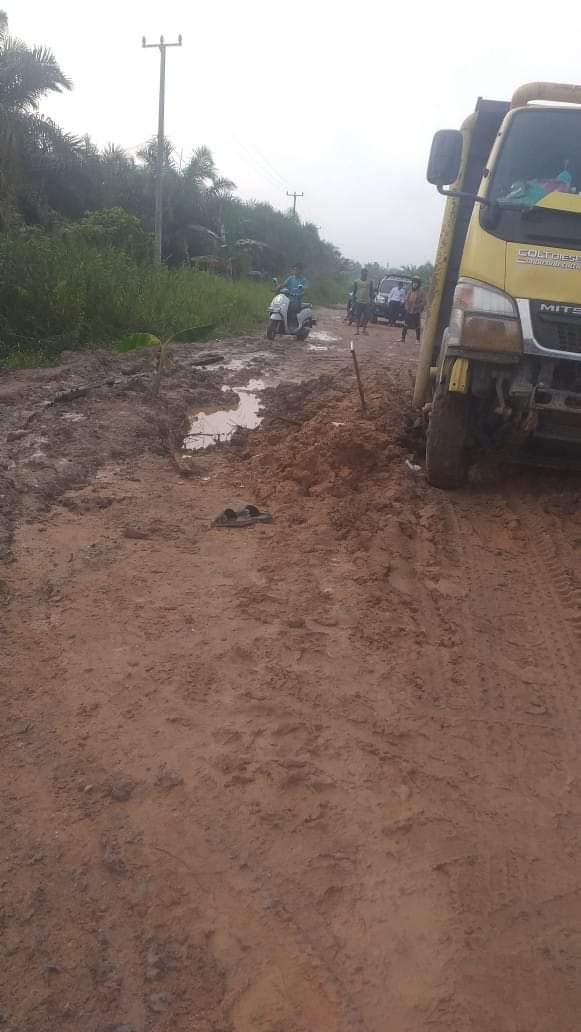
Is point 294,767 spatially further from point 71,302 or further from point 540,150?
point 71,302

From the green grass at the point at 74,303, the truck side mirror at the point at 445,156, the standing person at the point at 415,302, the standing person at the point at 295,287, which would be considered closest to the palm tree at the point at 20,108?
the green grass at the point at 74,303

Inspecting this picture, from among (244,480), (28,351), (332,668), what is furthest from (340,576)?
(28,351)

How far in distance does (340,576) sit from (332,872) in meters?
2.06

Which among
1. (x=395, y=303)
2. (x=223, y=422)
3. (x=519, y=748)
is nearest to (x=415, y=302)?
(x=395, y=303)

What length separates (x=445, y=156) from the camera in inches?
196

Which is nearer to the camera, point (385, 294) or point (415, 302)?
point (415, 302)

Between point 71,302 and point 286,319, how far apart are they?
503 centimetres

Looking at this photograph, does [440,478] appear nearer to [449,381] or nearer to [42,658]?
[449,381]

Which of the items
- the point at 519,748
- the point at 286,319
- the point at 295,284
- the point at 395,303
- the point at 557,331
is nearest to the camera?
Answer: the point at 519,748

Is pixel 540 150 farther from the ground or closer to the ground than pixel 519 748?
farther from the ground

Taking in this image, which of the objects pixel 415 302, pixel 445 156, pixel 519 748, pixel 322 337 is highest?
pixel 445 156

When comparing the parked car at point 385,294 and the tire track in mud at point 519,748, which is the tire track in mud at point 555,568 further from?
the parked car at point 385,294

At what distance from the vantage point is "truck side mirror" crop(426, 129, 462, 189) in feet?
16.3

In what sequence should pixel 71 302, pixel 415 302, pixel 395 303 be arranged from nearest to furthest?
pixel 71 302, pixel 415 302, pixel 395 303
